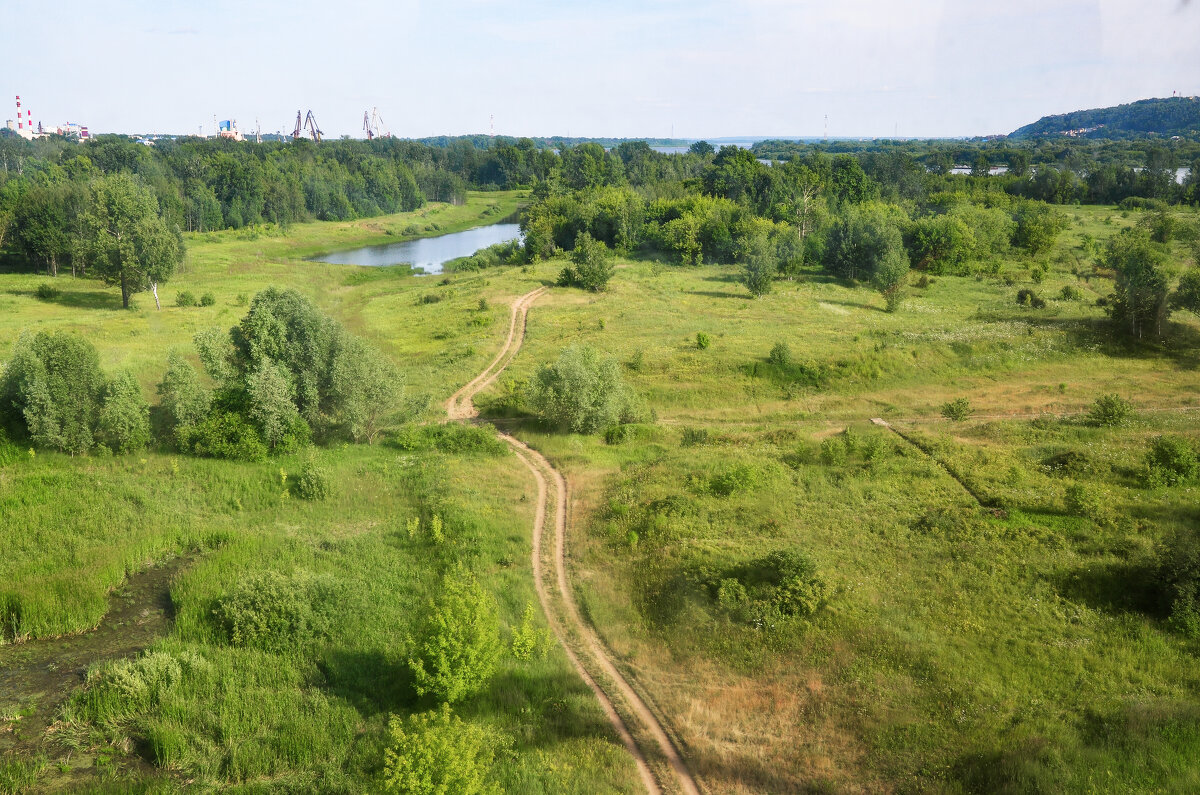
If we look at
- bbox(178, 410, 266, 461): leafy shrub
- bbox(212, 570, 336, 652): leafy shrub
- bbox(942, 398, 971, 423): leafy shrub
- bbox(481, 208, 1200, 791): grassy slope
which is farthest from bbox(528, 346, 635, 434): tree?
bbox(212, 570, 336, 652): leafy shrub

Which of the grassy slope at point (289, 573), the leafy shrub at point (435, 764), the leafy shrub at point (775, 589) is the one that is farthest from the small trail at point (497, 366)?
the leafy shrub at point (435, 764)

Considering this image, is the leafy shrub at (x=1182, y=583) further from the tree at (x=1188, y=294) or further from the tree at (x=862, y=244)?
the tree at (x=862, y=244)

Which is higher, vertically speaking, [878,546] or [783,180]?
[783,180]

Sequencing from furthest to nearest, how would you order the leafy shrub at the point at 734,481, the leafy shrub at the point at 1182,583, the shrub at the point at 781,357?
the shrub at the point at 781,357 < the leafy shrub at the point at 734,481 < the leafy shrub at the point at 1182,583

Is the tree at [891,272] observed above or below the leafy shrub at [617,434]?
above

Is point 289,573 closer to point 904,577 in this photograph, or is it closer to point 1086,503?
point 904,577

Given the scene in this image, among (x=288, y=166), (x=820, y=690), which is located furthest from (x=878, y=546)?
(x=288, y=166)

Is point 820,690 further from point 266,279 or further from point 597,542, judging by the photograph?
point 266,279
